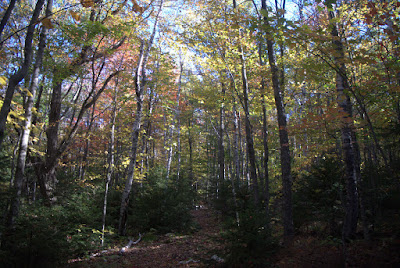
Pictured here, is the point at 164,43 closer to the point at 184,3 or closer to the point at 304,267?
the point at 184,3

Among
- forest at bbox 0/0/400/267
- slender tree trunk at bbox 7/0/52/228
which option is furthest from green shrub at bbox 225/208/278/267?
slender tree trunk at bbox 7/0/52/228

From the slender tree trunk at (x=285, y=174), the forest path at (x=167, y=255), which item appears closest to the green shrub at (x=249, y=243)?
the forest path at (x=167, y=255)

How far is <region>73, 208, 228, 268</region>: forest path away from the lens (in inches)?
202

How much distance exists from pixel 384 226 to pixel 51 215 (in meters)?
8.30

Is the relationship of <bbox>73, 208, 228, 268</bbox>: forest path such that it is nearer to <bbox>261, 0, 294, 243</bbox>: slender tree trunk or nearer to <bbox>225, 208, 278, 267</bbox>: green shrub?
<bbox>225, 208, 278, 267</bbox>: green shrub

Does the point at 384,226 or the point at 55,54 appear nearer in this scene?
the point at 384,226

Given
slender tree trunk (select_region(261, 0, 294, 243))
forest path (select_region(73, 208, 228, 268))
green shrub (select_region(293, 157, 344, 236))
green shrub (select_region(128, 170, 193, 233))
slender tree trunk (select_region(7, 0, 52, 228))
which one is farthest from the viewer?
green shrub (select_region(128, 170, 193, 233))

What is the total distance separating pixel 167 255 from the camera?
6.71 meters

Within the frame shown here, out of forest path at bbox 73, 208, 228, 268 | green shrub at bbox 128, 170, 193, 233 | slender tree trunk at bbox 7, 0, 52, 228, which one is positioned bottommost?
forest path at bbox 73, 208, 228, 268

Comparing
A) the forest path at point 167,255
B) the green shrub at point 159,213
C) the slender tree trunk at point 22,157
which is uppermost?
the slender tree trunk at point 22,157

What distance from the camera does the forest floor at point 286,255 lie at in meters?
3.75

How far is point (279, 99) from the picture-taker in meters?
6.72

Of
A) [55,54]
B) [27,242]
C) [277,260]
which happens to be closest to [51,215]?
[27,242]

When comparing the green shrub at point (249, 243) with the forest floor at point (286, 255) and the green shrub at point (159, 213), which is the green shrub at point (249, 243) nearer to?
the forest floor at point (286, 255)
